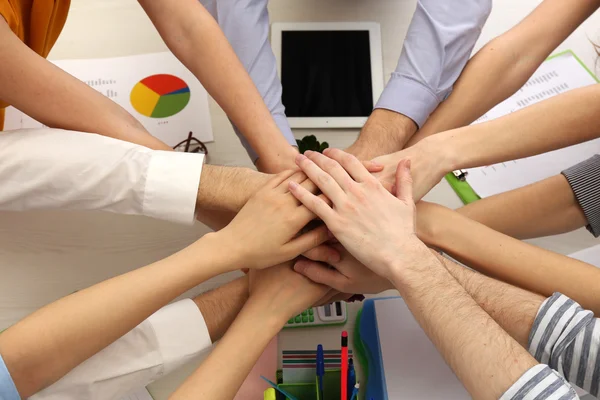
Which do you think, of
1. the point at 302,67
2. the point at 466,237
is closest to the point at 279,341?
the point at 466,237

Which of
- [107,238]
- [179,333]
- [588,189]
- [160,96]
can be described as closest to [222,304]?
[179,333]

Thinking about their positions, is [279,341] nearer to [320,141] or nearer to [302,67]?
[320,141]

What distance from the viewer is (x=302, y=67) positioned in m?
1.14

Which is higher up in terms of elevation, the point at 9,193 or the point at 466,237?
the point at 9,193

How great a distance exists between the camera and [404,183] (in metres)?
0.81

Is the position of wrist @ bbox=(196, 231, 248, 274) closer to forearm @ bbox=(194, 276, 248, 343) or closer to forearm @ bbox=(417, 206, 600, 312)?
forearm @ bbox=(194, 276, 248, 343)

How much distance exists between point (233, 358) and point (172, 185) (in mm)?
270

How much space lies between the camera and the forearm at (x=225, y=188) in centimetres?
83

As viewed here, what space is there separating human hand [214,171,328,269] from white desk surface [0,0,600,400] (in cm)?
16

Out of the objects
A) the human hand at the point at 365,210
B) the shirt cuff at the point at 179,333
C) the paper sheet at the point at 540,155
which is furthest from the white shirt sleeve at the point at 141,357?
the paper sheet at the point at 540,155

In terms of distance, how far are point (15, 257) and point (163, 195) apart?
34 cm

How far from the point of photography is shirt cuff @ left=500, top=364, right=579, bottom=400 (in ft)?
1.89

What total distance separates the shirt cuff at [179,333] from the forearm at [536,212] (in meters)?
0.46

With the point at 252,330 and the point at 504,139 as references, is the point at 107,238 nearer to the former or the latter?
the point at 252,330
